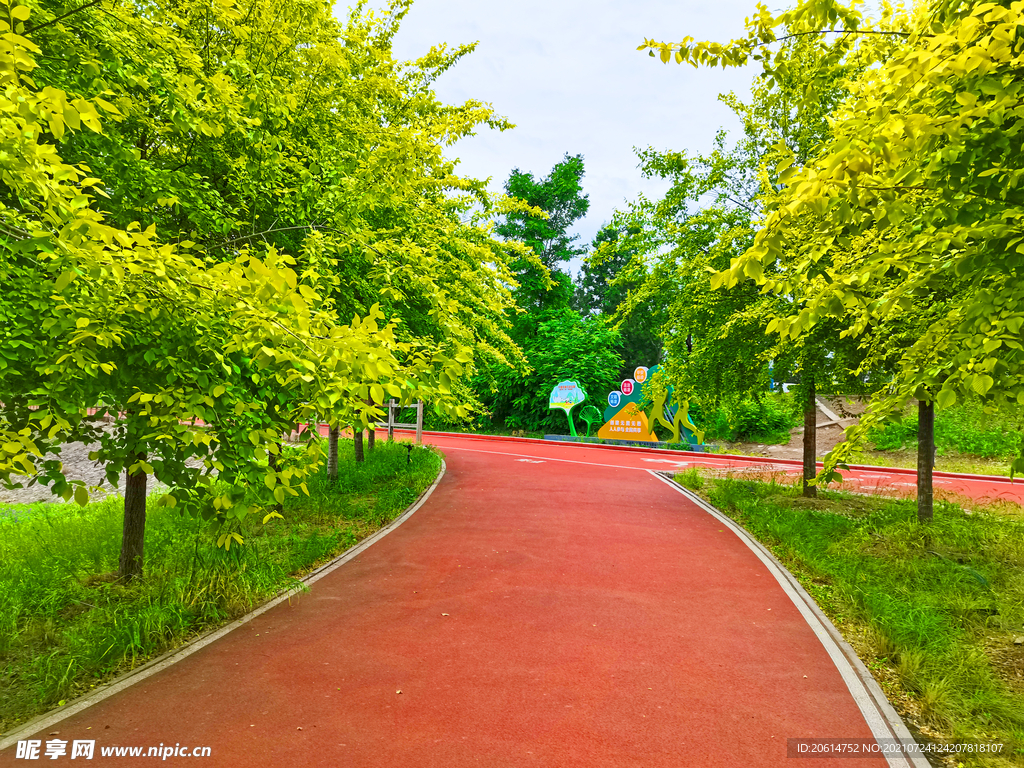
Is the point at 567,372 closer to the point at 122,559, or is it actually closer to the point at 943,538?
the point at 943,538

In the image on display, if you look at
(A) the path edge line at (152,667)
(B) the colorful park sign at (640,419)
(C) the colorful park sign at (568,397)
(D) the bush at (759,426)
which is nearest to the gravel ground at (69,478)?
(A) the path edge line at (152,667)

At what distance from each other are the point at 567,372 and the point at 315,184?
2311cm

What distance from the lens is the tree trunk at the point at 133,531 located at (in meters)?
6.43

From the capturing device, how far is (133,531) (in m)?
6.49

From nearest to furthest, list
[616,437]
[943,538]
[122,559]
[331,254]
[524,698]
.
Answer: [524,698], [122,559], [331,254], [943,538], [616,437]

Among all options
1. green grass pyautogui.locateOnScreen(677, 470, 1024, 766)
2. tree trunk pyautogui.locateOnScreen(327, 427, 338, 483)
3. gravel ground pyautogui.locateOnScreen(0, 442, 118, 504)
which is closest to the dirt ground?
green grass pyautogui.locateOnScreen(677, 470, 1024, 766)

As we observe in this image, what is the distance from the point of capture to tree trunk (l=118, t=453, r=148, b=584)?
6.43 m

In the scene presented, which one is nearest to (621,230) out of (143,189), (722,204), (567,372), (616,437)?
(722,204)

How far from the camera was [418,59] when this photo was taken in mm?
11695

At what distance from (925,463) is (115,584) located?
442 inches

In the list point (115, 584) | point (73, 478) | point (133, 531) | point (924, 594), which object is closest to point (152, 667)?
point (115, 584)

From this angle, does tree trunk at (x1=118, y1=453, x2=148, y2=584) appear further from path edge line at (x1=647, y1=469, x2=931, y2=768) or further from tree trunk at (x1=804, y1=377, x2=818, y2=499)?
tree trunk at (x1=804, y1=377, x2=818, y2=499)

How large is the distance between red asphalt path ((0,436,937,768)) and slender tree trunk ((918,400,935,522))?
3.28 metres

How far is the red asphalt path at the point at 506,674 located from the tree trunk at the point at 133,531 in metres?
1.79
